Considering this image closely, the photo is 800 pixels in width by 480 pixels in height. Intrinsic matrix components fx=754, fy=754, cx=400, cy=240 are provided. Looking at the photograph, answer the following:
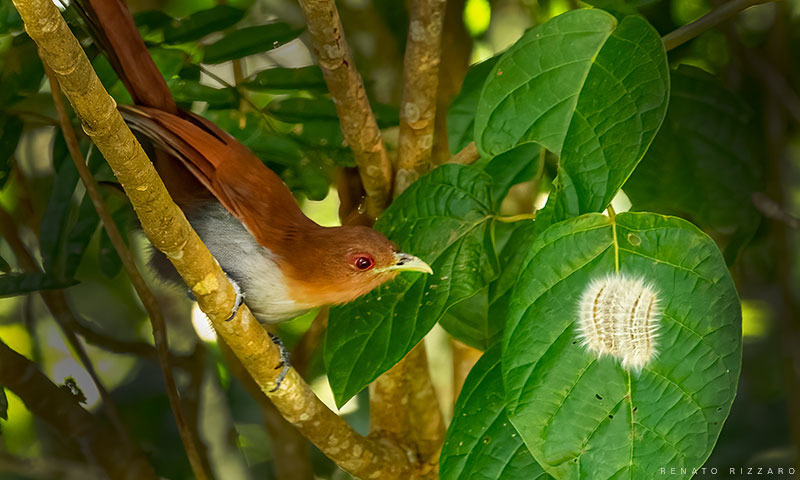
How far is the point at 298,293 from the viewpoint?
1.00 metres

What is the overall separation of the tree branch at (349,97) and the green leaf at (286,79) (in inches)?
3.9

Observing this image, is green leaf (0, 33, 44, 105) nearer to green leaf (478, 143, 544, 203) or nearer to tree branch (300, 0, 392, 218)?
tree branch (300, 0, 392, 218)

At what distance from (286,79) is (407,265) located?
39 cm

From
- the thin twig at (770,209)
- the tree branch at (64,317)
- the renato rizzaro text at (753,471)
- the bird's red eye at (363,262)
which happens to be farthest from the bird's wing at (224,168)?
the renato rizzaro text at (753,471)

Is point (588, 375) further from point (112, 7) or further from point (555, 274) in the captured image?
point (112, 7)

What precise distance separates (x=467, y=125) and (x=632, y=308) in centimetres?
41

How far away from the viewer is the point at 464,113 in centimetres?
104

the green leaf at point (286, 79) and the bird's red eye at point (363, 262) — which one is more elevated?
the green leaf at point (286, 79)

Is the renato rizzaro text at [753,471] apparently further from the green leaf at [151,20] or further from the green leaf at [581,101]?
the green leaf at [151,20]

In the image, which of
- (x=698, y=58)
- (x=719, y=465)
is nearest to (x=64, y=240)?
(x=698, y=58)

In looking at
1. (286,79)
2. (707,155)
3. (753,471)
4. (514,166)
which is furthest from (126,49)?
(753,471)

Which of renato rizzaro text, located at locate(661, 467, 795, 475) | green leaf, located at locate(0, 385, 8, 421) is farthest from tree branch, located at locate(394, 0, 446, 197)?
renato rizzaro text, located at locate(661, 467, 795, 475)

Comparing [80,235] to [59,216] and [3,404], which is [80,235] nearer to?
[59,216]

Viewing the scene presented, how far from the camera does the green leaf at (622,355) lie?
2.22ft
